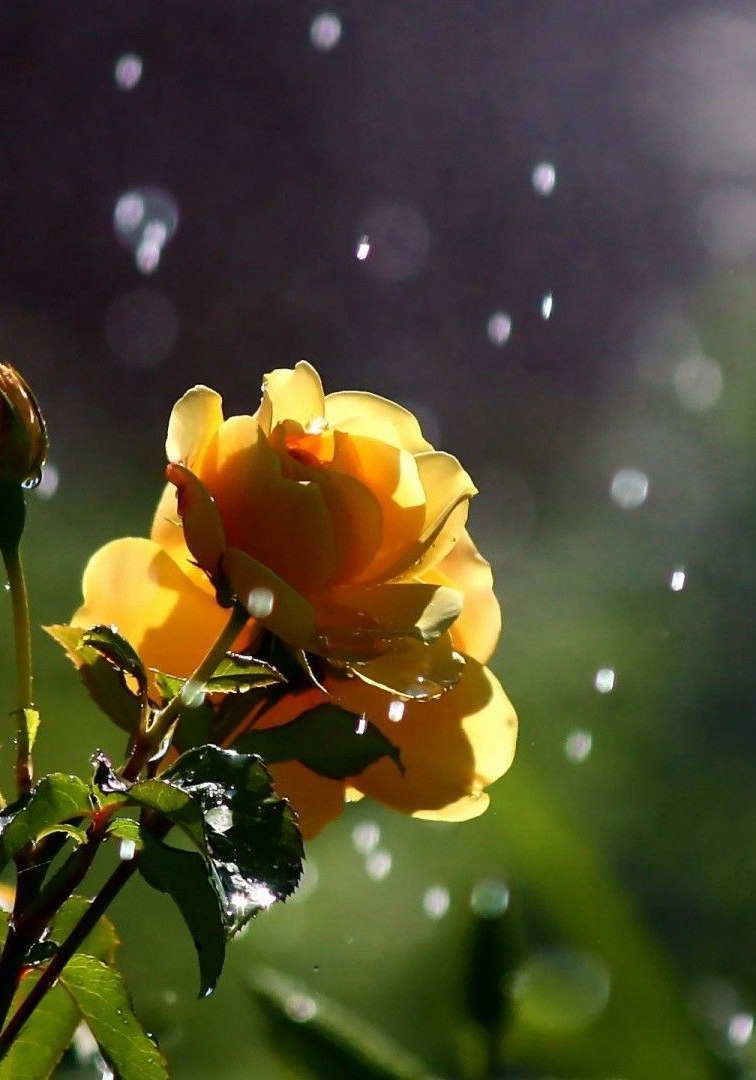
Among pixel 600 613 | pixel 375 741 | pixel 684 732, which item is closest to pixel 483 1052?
pixel 375 741

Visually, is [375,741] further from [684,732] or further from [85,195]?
[85,195]

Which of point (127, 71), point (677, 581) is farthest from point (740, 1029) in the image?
point (127, 71)

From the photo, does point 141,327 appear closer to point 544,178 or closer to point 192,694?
point 544,178

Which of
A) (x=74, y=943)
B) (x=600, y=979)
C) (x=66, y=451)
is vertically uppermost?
(x=74, y=943)

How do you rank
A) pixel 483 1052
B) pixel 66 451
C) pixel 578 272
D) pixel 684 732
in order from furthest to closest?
pixel 578 272
pixel 66 451
pixel 684 732
pixel 483 1052

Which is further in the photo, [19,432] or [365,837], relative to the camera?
[365,837]

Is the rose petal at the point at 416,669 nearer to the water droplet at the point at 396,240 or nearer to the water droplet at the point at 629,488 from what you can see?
the water droplet at the point at 629,488

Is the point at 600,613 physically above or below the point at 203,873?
below
